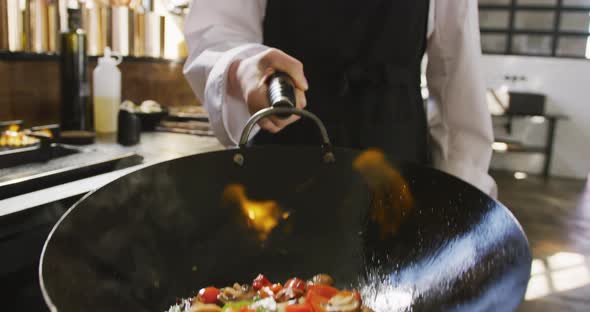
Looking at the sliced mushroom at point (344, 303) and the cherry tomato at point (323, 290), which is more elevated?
the sliced mushroom at point (344, 303)

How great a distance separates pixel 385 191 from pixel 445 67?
420 mm

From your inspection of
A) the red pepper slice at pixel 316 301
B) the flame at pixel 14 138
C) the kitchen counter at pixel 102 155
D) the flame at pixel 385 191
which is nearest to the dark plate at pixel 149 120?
the kitchen counter at pixel 102 155

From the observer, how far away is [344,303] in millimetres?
726

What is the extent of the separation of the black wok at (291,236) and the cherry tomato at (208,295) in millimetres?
55

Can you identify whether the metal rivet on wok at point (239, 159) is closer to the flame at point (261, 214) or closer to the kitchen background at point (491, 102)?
the flame at point (261, 214)

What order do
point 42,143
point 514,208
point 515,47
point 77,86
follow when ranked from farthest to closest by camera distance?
point 515,47 < point 514,208 < point 77,86 < point 42,143

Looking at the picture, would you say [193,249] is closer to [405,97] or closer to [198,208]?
[198,208]

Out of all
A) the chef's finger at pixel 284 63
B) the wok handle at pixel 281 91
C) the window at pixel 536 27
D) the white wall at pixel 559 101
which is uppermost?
the window at pixel 536 27

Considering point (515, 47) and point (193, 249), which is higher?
point (515, 47)

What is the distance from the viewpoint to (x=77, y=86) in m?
1.74

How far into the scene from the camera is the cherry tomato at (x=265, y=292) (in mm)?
789

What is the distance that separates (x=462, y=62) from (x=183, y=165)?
672 millimetres

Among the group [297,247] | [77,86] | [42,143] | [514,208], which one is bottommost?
[514,208]

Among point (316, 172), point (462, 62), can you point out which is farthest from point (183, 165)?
point (462, 62)
